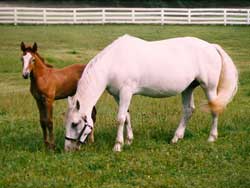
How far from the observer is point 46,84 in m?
9.67

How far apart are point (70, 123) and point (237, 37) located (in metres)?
24.7

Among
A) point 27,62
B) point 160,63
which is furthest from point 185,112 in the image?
point 27,62

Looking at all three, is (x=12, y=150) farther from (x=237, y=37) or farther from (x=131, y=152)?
(x=237, y=37)

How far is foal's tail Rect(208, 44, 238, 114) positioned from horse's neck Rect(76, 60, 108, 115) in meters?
1.97

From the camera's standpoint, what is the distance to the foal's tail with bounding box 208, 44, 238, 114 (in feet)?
34.6

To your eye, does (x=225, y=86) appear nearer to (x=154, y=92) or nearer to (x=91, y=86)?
(x=154, y=92)

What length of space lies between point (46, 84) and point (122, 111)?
1.17 metres

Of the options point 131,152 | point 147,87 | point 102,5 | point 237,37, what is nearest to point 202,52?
point 147,87

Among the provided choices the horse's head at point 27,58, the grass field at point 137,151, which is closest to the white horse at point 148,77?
the grass field at point 137,151

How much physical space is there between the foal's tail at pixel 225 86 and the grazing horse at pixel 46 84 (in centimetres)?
206

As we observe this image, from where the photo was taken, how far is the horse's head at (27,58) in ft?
30.1

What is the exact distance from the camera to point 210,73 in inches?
413

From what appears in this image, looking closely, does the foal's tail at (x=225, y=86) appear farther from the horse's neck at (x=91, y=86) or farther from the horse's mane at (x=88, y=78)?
the horse's mane at (x=88, y=78)

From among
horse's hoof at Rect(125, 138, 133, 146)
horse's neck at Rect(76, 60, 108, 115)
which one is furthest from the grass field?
horse's neck at Rect(76, 60, 108, 115)
